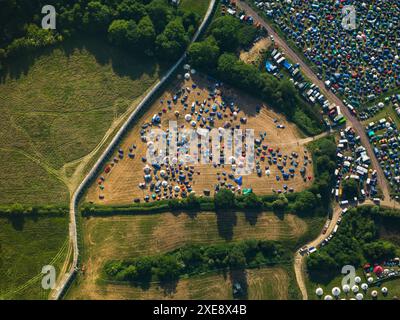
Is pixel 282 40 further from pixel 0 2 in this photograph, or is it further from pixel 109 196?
pixel 0 2

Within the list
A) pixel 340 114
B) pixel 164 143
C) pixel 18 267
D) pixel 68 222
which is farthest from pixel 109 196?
pixel 340 114

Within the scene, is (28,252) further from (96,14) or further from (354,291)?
(354,291)

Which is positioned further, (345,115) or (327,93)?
(327,93)

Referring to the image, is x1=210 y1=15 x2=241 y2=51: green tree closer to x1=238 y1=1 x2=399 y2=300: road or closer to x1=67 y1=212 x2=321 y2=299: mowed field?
x1=238 y1=1 x2=399 y2=300: road

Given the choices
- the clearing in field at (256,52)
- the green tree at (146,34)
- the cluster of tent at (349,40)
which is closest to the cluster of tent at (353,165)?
the cluster of tent at (349,40)

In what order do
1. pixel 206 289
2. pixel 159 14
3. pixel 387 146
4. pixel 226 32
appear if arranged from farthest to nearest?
pixel 387 146 < pixel 226 32 < pixel 159 14 < pixel 206 289

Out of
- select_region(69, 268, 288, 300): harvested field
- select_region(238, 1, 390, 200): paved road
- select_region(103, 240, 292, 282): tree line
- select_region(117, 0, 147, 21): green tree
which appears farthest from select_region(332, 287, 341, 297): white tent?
select_region(117, 0, 147, 21): green tree

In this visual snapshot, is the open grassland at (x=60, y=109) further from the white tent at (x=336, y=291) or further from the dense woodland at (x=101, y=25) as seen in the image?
the white tent at (x=336, y=291)

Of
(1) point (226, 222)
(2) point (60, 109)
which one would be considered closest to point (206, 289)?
(1) point (226, 222)
